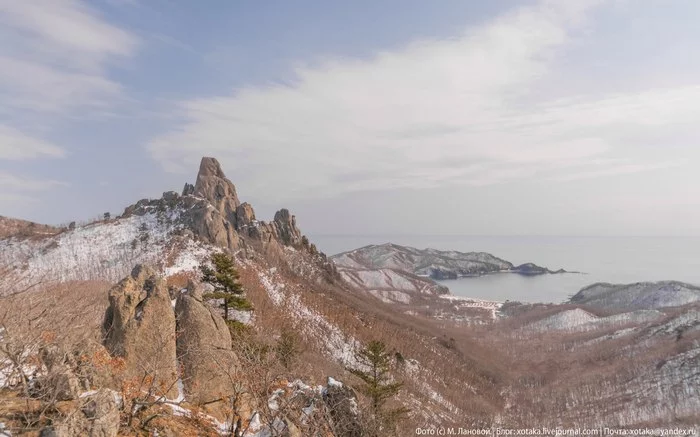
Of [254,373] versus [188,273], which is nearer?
[254,373]

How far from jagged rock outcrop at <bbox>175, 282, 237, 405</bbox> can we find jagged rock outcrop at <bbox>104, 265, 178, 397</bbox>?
0.74m

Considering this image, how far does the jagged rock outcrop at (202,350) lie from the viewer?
19.8 metres

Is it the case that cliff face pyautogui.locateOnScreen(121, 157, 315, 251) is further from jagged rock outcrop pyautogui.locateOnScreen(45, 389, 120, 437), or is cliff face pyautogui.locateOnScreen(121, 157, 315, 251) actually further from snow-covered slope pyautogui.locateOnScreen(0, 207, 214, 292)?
jagged rock outcrop pyautogui.locateOnScreen(45, 389, 120, 437)

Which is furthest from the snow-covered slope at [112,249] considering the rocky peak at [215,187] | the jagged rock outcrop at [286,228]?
the jagged rock outcrop at [286,228]

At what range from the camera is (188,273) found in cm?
8675

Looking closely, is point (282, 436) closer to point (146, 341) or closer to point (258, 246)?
point (146, 341)

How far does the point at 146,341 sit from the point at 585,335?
18134cm

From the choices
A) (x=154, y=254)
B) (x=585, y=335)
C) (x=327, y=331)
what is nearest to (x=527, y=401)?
(x=327, y=331)

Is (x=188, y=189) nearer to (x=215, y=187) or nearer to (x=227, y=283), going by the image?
(x=215, y=187)

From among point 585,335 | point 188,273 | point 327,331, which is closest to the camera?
point 188,273

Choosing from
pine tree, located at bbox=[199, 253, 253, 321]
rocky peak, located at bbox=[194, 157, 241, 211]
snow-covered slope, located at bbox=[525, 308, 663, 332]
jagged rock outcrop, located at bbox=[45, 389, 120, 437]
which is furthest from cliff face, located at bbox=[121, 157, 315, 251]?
snow-covered slope, located at bbox=[525, 308, 663, 332]

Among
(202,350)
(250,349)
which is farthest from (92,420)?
(202,350)

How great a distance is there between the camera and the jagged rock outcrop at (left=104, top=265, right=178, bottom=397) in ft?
62.1

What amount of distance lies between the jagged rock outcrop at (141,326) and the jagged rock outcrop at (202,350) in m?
0.74
